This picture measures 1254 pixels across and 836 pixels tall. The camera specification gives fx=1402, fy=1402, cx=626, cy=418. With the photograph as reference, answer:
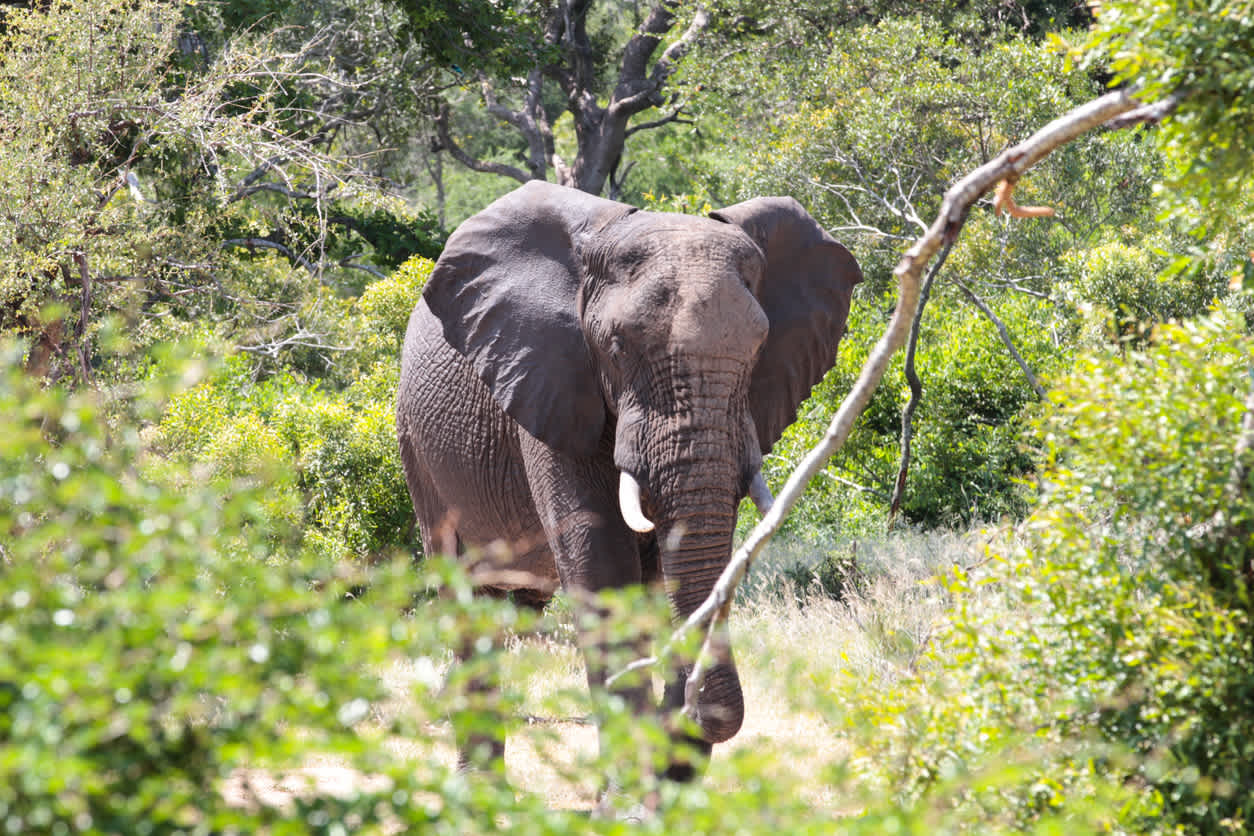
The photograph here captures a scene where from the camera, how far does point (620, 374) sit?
5.77 meters

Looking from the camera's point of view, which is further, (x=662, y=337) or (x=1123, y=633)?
(x=662, y=337)

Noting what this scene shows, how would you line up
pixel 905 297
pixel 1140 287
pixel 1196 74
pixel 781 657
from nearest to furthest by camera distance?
pixel 905 297
pixel 1196 74
pixel 781 657
pixel 1140 287

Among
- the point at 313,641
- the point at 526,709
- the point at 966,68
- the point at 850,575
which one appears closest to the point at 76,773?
the point at 313,641

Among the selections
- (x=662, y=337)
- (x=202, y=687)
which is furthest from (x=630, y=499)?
(x=202, y=687)

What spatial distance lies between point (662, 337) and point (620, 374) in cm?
31

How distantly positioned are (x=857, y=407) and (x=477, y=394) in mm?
3666

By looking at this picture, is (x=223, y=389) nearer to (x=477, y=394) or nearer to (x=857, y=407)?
(x=477, y=394)

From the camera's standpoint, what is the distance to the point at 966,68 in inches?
542

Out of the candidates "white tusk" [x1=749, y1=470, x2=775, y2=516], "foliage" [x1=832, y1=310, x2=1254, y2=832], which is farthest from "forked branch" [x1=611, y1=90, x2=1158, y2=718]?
"white tusk" [x1=749, y1=470, x2=775, y2=516]

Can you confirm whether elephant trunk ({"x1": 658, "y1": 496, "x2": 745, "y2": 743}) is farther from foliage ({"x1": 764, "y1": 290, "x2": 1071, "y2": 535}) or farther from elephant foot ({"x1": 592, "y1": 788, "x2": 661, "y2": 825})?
foliage ({"x1": 764, "y1": 290, "x2": 1071, "y2": 535})

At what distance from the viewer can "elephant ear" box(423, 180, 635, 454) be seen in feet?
19.9

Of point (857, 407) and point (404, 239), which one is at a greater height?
point (857, 407)

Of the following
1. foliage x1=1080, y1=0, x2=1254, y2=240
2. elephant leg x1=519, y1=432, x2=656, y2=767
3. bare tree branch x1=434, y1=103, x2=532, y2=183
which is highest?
foliage x1=1080, y1=0, x2=1254, y2=240

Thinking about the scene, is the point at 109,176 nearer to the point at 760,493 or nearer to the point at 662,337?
the point at 662,337
